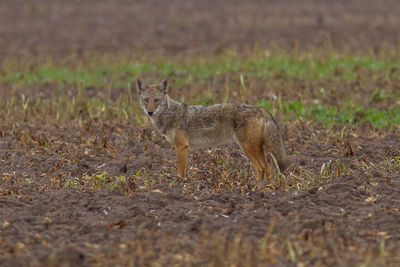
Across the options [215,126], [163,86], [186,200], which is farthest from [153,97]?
[186,200]

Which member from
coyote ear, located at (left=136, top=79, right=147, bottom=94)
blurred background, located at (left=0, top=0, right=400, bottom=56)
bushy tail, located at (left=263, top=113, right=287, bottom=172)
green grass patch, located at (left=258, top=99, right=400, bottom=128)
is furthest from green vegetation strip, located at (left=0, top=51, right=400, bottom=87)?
bushy tail, located at (left=263, top=113, right=287, bottom=172)

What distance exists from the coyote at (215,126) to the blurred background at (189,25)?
9.34 m

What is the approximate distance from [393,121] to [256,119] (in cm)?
439

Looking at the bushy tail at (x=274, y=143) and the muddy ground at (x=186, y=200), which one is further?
the bushy tail at (x=274, y=143)

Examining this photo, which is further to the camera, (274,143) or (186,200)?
(274,143)

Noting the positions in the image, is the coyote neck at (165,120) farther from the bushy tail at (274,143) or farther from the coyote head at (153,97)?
the bushy tail at (274,143)

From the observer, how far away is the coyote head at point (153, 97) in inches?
352

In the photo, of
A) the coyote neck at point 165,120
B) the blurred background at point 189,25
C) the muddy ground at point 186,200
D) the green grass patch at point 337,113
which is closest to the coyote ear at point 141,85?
the coyote neck at point 165,120

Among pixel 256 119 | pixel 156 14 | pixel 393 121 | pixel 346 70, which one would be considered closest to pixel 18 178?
pixel 256 119

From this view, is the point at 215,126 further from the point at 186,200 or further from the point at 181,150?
the point at 186,200

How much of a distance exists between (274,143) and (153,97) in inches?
72.2

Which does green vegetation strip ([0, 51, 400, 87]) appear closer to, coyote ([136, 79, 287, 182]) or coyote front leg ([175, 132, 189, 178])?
coyote ([136, 79, 287, 182])

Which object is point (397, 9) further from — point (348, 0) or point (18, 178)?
point (18, 178)

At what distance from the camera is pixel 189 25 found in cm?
2455
